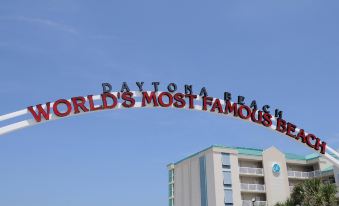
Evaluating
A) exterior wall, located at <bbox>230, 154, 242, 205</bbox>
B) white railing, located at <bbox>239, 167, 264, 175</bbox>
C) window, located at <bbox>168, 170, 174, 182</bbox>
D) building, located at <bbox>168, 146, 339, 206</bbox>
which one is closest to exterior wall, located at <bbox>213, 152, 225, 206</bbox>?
building, located at <bbox>168, 146, 339, 206</bbox>

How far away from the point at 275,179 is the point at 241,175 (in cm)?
573

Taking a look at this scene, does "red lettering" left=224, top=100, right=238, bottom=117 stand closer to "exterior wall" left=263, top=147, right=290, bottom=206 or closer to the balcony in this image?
the balcony

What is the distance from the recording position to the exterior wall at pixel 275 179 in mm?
71750

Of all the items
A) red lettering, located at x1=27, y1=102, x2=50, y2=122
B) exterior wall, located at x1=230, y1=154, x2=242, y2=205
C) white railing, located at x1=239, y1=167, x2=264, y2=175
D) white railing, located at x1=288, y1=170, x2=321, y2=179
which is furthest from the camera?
white railing, located at x1=288, y1=170, x2=321, y2=179

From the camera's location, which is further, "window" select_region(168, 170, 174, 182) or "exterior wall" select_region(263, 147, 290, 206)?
"window" select_region(168, 170, 174, 182)

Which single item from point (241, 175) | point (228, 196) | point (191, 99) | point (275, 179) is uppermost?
point (241, 175)

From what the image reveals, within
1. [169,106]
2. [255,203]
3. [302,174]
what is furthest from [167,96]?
[302,174]

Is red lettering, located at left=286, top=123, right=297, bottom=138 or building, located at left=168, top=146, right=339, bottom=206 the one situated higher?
building, located at left=168, top=146, right=339, bottom=206

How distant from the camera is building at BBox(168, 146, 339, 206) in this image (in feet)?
227

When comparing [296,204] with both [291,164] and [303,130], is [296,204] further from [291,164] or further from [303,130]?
[291,164]

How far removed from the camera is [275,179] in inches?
2881

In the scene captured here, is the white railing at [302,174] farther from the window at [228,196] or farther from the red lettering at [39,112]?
the red lettering at [39,112]

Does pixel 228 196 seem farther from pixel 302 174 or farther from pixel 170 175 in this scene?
pixel 302 174

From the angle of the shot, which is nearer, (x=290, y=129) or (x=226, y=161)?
(x=290, y=129)
